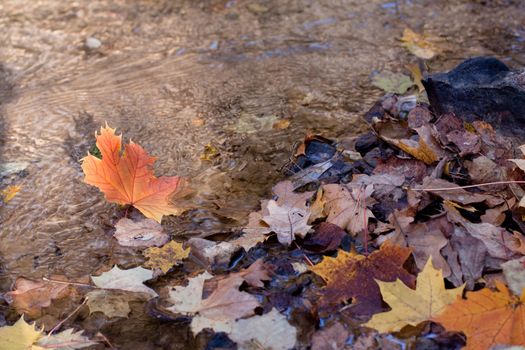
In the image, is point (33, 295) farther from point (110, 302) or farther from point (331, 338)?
point (331, 338)

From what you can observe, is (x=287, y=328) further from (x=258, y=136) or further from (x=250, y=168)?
(x=258, y=136)

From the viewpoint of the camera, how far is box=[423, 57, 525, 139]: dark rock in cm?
278

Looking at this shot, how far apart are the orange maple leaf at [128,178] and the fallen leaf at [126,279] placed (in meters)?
0.30

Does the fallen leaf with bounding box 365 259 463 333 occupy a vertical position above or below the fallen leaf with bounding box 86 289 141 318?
above

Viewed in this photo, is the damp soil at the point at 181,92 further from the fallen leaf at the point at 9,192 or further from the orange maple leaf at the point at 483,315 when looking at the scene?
the orange maple leaf at the point at 483,315

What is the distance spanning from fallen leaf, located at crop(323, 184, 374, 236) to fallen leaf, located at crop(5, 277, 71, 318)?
1.14 m

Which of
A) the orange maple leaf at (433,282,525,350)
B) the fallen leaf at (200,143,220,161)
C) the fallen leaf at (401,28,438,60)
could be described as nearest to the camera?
the orange maple leaf at (433,282,525,350)

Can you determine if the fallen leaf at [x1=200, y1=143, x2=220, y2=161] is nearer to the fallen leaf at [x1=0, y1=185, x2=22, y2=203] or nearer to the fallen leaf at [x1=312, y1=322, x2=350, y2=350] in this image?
the fallen leaf at [x1=0, y1=185, x2=22, y2=203]

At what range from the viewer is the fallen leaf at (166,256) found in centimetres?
236

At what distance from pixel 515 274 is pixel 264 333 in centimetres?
89

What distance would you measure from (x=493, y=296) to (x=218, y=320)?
0.92 m

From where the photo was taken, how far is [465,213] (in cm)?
240

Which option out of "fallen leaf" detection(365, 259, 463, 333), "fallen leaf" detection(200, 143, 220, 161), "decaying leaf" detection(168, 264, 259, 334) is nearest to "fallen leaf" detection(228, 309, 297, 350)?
"decaying leaf" detection(168, 264, 259, 334)

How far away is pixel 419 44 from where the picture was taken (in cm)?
406
